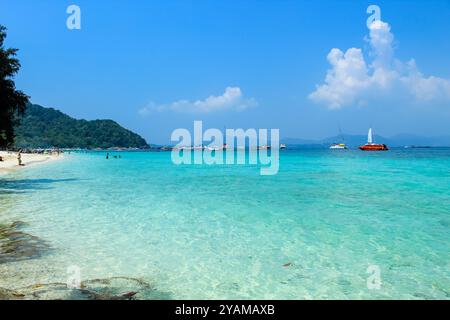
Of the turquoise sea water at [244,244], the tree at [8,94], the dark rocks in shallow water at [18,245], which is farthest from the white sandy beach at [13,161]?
the dark rocks in shallow water at [18,245]

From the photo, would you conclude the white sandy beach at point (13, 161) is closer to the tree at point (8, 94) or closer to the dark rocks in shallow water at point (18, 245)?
the tree at point (8, 94)

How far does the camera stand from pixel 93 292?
23.3ft

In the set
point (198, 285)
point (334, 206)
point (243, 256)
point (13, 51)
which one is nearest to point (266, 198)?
point (334, 206)

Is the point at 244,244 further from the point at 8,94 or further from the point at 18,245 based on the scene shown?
the point at 8,94

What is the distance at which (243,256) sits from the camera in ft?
32.7

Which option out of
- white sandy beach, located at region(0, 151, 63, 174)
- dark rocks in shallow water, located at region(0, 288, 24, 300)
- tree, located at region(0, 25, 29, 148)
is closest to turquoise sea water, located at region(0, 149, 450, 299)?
dark rocks in shallow water, located at region(0, 288, 24, 300)

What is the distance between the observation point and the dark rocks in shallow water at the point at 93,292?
6777mm

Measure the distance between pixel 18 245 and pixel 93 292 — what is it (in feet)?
15.5

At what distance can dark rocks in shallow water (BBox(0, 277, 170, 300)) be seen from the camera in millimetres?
6777

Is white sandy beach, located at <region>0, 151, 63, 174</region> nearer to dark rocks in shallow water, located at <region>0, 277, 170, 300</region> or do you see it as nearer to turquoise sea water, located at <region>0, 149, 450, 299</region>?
turquoise sea water, located at <region>0, 149, 450, 299</region>
